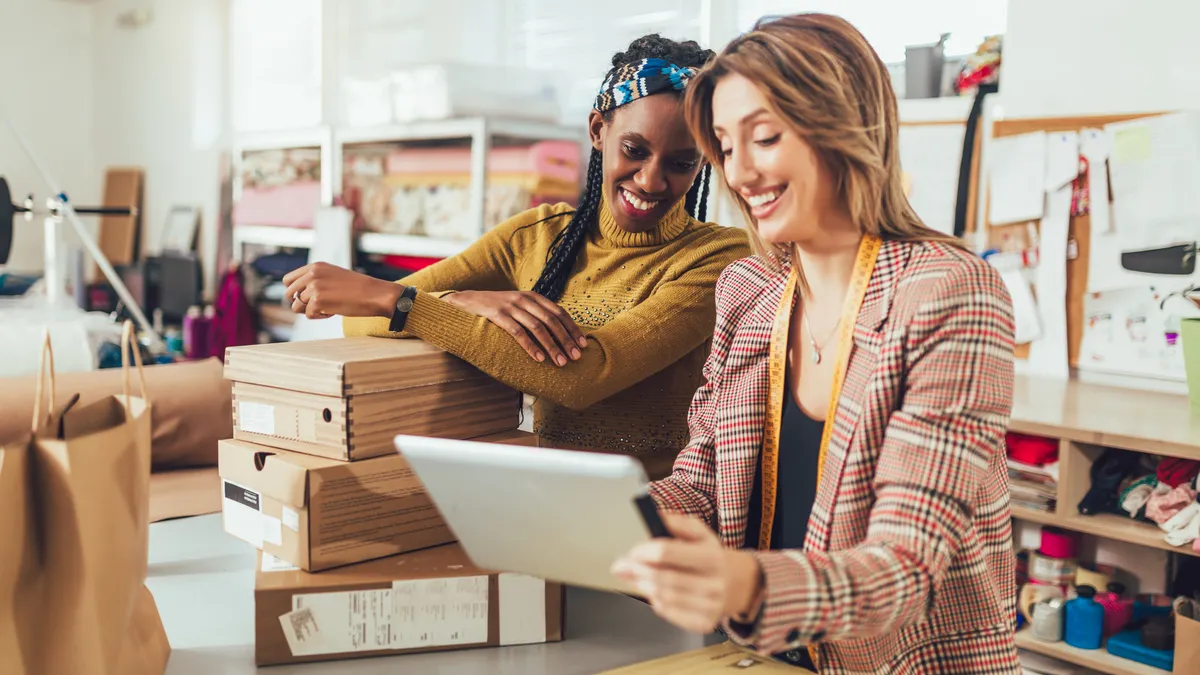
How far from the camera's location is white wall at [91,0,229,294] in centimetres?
579

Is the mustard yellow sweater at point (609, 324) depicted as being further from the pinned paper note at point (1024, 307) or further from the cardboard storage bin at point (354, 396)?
the pinned paper note at point (1024, 307)

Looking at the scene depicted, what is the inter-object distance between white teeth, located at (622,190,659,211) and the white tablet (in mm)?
708

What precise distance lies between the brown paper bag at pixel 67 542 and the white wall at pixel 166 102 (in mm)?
5077

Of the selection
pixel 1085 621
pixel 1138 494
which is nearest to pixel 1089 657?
pixel 1085 621

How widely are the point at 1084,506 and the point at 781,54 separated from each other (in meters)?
1.64

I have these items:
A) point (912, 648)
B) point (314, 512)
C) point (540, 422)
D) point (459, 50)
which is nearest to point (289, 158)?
point (459, 50)

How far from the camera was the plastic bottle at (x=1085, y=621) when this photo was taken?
2182 mm

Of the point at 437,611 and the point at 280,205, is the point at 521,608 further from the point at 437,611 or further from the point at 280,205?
the point at 280,205

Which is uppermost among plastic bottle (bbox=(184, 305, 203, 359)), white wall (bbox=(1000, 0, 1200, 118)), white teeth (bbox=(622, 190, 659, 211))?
white wall (bbox=(1000, 0, 1200, 118))

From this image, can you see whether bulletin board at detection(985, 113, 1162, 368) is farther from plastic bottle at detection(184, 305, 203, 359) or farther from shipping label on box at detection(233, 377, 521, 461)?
plastic bottle at detection(184, 305, 203, 359)

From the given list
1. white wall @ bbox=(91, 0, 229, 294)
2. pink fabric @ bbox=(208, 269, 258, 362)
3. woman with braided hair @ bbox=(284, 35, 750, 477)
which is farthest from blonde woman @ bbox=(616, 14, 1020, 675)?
white wall @ bbox=(91, 0, 229, 294)

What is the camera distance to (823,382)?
1.08m

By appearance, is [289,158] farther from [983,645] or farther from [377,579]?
[983,645]

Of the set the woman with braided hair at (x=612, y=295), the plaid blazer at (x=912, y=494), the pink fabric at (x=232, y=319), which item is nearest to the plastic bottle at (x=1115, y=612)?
the woman with braided hair at (x=612, y=295)
